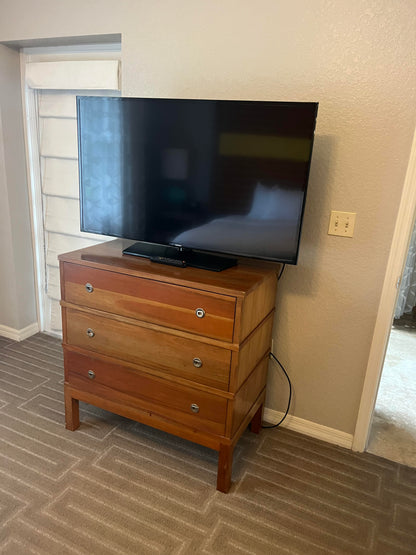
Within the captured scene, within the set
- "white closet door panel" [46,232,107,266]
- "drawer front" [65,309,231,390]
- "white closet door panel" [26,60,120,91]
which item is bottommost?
"drawer front" [65,309,231,390]

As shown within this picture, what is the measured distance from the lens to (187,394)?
176 centimetres

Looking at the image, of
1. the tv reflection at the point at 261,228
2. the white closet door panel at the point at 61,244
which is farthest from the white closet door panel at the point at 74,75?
the tv reflection at the point at 261,228

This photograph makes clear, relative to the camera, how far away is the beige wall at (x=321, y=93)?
5.51ft

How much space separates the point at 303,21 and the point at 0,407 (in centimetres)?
247

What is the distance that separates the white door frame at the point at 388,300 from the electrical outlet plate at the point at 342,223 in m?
0.19

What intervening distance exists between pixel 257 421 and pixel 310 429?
0.30 metres

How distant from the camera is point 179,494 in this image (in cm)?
176

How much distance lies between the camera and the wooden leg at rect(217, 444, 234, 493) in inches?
68.4

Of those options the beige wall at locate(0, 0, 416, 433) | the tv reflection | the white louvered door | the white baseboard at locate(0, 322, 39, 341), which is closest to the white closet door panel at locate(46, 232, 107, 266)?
the white louvered door

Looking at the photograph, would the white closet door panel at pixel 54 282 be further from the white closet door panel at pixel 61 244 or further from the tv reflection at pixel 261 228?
the tv reflection at pixel 261 228

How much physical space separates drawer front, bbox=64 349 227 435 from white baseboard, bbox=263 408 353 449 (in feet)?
2.12

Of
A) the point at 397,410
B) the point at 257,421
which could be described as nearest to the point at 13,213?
the point at 257,421

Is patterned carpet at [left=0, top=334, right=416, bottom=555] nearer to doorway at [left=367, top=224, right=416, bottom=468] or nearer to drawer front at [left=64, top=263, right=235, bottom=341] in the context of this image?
doorway at [left=367, top=224, right=416, bottom=468]

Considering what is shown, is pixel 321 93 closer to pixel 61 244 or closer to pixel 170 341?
pixel 170 341
